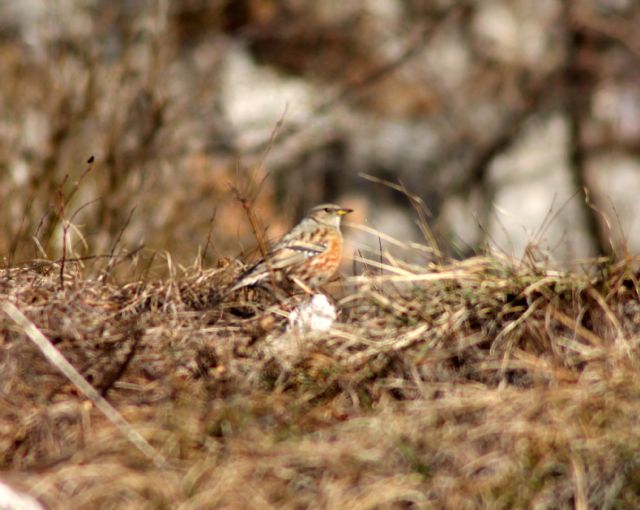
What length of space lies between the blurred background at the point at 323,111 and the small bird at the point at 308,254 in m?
2.64

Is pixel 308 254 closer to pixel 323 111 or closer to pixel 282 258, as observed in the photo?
pixel 282 258

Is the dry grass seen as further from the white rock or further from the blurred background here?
the blurred background

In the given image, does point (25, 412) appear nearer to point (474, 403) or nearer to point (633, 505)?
point (474, 403)

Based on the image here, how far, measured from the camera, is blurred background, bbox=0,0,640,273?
10453 millimetres

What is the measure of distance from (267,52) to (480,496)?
11.4 metres

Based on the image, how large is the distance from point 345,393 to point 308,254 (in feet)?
6.85

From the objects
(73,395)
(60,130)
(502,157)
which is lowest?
(502,157)

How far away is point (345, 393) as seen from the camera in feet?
12.5

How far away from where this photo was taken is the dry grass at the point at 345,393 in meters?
3.14

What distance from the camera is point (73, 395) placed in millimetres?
3756

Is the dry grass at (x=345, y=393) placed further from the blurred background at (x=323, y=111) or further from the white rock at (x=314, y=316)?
the blurred background at (x=323, y=111)

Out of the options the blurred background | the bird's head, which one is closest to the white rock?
the bird's head

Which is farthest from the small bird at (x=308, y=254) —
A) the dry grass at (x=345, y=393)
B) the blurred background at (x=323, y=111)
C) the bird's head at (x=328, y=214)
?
the blurred background at (x=323, y=111)

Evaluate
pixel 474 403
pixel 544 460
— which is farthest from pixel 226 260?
pixel 544 460
